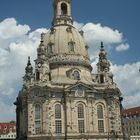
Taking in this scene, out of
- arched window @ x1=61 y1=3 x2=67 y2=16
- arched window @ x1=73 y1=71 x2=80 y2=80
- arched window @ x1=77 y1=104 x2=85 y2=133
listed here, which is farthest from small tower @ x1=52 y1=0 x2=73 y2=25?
arched window @ x1=77 y1=104 x2=85 y2=133

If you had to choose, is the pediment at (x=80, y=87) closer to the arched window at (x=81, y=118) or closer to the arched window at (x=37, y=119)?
the arched window at (x=81, y=118)

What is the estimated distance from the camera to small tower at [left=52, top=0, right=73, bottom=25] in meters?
85.4

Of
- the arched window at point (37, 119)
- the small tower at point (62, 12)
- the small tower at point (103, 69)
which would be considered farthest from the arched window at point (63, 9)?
the arched window at point (37, 119)

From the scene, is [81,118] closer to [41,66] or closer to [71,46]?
[41,66]

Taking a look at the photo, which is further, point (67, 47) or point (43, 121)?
point (67, 47)

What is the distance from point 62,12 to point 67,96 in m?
26.0

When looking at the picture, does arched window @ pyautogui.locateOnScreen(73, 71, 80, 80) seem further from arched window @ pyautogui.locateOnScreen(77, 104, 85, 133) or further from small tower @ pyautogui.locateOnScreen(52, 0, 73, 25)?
small tower @ pyautogui.locateOnScreen(52, 0, 73, 25)

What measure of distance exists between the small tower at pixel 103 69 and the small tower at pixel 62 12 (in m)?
12.2

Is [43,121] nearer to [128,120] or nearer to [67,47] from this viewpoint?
[67,47]

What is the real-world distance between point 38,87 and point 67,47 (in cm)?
1435

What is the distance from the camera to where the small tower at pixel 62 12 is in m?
85.4

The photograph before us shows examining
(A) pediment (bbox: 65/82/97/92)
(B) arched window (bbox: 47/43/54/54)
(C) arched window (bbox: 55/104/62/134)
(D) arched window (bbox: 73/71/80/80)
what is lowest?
(C) arched window (bbox: 55/104/62/134)

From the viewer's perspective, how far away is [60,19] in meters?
85.4

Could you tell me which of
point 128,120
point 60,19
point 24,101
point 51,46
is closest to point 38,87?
point 24,101
